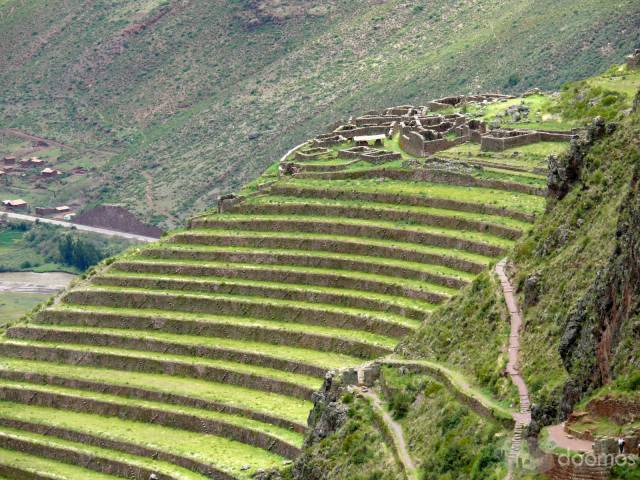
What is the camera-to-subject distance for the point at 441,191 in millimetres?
76688

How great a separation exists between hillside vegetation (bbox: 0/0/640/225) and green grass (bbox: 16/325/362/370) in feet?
185

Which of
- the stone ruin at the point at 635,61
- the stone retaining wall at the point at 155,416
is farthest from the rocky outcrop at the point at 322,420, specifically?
the stone ruin at the point at 635,61

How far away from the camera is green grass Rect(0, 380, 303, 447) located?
63537 mm

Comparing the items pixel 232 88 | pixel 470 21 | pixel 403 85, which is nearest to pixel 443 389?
pixel 403 85

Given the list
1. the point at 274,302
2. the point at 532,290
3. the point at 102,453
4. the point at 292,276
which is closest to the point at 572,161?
the point at 532,290

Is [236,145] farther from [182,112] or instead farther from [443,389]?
[443,389]

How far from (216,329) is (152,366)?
2999 millimetres

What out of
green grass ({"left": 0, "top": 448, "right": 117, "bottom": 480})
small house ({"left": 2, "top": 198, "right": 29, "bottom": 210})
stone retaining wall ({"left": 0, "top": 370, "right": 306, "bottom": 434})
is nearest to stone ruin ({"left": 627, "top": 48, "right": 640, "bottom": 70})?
stone retaining wall ({"left": 0, "top": 370, "right": 306, "bottom": 434})

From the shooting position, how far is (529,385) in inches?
1750

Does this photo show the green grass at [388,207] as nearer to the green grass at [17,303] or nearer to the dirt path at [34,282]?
the green grass at [17,303]

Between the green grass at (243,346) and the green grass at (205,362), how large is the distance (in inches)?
23.2

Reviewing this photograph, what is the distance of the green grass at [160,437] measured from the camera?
6291cm

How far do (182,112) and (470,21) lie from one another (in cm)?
3446

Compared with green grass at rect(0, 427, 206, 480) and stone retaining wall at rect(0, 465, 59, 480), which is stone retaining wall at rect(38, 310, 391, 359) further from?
stone retaining wall at rect(0, 465, 59, 480)
